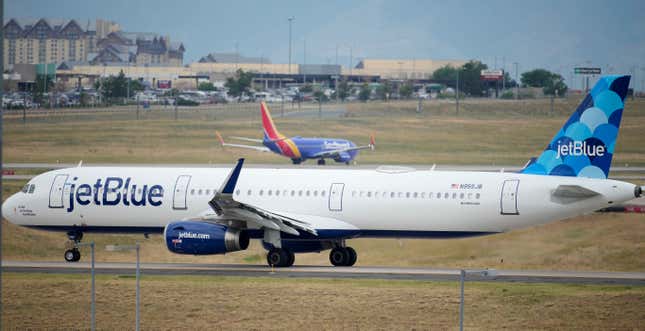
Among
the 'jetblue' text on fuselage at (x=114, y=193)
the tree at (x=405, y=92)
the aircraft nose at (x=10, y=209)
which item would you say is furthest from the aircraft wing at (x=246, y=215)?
the tree at (x=405, y=92)

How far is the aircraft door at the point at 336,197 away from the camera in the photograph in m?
Answer: 40.2

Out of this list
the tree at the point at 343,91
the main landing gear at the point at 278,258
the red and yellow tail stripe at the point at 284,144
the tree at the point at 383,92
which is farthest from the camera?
the tree at the point at 343,91

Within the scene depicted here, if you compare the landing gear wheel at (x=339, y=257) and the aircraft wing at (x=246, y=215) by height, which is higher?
the aircraft wing at (x=246, y=215)

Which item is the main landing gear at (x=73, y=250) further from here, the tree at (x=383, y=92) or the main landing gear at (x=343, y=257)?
the tree at (x=383, y=92)

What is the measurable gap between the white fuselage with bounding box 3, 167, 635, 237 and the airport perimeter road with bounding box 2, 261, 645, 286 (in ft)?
5.91

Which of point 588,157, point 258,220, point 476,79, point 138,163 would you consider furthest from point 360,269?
point 476,79

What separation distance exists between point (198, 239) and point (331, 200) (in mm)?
5413

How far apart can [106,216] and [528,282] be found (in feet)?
55.8

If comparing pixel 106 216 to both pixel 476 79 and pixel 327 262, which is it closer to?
pixel 327 262

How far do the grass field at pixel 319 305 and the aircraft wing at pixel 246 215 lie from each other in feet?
10.1

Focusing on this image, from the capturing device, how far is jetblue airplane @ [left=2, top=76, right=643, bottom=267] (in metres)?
38.3

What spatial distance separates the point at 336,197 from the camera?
40.4 metres

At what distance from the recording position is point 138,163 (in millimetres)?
84438

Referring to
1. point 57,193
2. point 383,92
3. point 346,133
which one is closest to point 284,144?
point 346,133
